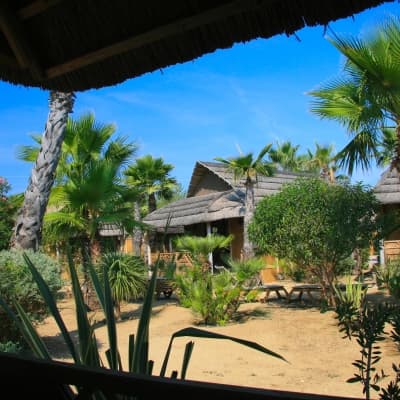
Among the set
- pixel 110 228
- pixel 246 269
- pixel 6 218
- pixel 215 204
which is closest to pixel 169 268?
pixel 246 269

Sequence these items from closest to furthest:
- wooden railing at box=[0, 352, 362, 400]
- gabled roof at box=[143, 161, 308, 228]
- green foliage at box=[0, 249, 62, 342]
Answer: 1. wooden railing at box=[0, 352, 362, 400]
2. green foliage at box=[0, 249, 62, 342]
3. gabled roof at box=[143, 161, 308, 228]

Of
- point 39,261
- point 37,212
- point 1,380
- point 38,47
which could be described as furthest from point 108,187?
point 1,380

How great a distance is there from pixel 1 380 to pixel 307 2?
2.29 metres

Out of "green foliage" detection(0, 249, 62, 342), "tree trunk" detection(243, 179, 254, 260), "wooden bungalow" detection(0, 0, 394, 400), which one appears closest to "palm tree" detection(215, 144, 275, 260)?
"tree trunk" detection(243, 179, 254, 260)

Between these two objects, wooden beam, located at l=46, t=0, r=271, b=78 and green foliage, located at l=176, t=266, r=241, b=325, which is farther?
green foliage, located at l=176, t=266, r=241, b=325

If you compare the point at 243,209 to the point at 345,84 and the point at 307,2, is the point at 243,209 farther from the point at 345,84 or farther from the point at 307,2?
the point at 307,2

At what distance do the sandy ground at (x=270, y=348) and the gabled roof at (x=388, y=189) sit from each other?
4897 mm

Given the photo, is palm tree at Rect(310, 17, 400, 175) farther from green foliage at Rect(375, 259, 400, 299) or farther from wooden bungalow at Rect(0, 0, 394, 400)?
wooden bungalow at Rect(0, 0, 394, 400)

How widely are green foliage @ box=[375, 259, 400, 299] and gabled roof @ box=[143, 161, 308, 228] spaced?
550 centimetres

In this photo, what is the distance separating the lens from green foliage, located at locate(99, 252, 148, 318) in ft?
36.9

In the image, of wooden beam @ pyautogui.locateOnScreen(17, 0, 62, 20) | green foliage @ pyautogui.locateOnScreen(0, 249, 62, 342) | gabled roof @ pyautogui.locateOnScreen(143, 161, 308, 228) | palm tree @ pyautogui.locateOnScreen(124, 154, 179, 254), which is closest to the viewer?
wooden beam @ pyautogui.locateOnScreen(17, 0, 62, 20)

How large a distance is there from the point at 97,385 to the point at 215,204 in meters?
18.4

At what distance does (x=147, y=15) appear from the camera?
2.94 m

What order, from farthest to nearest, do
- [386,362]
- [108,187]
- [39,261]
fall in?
[108,187] → [39,261] → [386,362]
